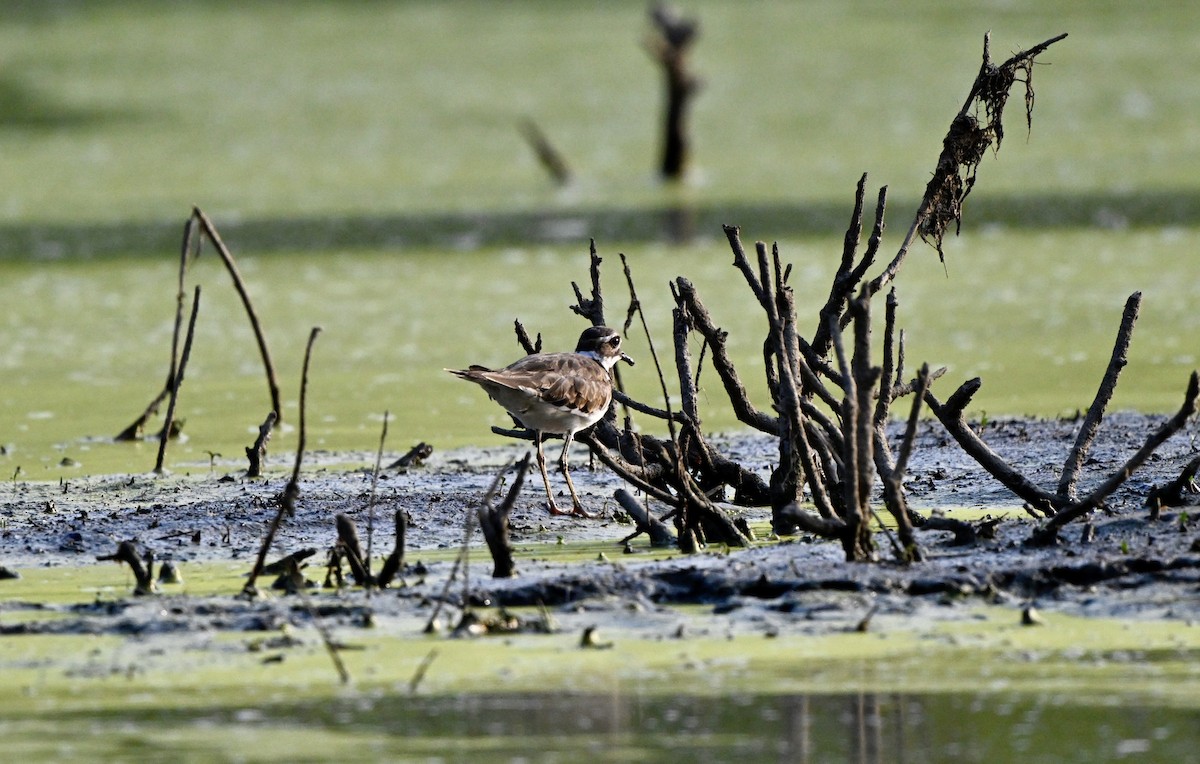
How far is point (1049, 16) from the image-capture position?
35.4 m

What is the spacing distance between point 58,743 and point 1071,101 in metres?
25.7

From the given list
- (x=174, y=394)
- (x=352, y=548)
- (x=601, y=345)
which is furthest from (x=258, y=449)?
(x=352, y=548)

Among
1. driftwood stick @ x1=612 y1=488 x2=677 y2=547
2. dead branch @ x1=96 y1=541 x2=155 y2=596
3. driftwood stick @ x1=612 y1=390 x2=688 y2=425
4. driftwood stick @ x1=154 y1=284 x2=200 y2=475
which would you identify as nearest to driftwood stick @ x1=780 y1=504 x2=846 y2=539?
driftwood stick @ x1=612 y1=488 x2=677 y2=547

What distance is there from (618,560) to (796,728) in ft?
6.28

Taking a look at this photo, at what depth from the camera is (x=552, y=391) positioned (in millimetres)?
7527

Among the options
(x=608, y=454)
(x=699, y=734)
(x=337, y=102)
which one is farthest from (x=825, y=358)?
(x=337, y=102)

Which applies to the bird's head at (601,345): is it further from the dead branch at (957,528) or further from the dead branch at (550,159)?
the dead branch at (550,159)

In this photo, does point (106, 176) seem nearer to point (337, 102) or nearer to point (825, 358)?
point (337, 102)

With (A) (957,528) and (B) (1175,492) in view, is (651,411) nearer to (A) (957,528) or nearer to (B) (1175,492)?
(A) (957,528)

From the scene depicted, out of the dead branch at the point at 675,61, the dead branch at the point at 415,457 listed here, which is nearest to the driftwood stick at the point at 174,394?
the dead branch at the point at 415,457

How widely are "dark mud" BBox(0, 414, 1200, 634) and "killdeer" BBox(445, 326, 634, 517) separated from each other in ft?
0.94

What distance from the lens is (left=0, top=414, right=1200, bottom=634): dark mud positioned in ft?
18.3

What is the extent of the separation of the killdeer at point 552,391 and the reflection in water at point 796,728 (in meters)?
2.61

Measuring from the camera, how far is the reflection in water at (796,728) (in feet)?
14.3
